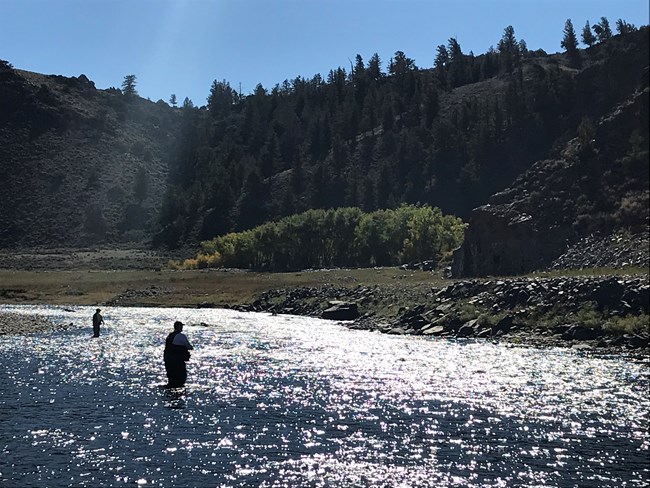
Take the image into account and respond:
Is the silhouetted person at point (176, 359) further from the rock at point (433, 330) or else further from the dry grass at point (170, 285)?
the dry grass at point (170, 285)

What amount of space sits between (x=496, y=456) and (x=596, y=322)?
32100mm

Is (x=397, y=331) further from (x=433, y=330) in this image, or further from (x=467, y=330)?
(x=467, y=330)

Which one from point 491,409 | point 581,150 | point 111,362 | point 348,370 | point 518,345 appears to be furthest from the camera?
point 581,150

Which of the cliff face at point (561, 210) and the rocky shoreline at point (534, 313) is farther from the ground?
the cliff face at point (561, 210)

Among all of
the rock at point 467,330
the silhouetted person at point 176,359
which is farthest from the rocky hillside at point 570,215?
the silhouetted person at point 176,359

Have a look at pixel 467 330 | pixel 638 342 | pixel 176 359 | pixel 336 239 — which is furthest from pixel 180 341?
pixel 336 239

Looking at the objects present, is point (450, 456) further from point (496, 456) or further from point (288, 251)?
point (288, 251)

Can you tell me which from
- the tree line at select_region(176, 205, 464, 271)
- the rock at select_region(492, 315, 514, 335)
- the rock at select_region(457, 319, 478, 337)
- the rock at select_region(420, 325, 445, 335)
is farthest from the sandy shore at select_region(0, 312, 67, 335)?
the tree line at select_region(176, 205, 464, 271)

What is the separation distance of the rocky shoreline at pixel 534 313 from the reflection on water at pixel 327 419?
19.2 feet

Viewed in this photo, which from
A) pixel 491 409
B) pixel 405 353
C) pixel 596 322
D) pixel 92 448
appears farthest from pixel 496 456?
pixel 596 322

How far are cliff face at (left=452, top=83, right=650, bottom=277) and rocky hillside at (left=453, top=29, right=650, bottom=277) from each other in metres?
0.12

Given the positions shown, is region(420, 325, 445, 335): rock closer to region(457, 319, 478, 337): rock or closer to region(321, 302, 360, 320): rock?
region(457, 319, 478, 337): rock

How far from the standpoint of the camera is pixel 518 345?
51625 mm

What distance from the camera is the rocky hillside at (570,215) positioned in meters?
75.4
